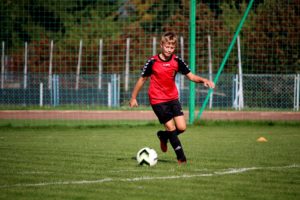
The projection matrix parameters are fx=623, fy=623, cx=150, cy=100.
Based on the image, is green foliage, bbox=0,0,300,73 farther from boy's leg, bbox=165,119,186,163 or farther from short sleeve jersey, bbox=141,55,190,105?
boy's leg, bbox=165,119,186,163

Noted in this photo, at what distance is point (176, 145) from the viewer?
29.7 feet

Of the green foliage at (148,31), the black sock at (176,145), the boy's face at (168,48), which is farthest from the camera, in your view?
the green foliage at (148,31)

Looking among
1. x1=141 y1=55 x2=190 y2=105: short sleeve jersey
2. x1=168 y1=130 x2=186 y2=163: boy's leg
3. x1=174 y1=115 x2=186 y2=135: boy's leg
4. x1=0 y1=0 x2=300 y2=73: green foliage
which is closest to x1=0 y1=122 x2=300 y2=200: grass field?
x1=168 y1=130 x2=186 y2=163: boy's leg

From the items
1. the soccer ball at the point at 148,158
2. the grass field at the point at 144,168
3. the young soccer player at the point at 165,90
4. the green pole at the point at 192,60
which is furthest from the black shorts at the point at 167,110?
the green pole at the point at 192,60

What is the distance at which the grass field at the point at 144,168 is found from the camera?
6285mm

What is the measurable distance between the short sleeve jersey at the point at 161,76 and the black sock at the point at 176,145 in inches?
22.0

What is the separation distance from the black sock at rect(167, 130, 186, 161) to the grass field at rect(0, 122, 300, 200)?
16cm

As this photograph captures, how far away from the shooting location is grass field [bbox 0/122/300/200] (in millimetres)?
6285

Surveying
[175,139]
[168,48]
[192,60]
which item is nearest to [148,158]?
[175,139]

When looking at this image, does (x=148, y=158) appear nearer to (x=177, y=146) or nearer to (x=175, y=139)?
(x=177, y=146)

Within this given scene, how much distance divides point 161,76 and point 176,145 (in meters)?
1.13

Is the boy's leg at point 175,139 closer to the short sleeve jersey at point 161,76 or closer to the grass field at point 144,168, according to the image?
the grass field at point 144,168

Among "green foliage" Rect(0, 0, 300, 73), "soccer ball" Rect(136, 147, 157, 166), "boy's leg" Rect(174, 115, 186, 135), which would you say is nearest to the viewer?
"soccer ball" Rect(136, 147, 157, 166)

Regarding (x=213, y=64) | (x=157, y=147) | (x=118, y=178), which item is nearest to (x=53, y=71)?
(x=213, y=64)
